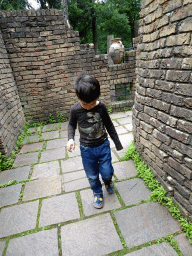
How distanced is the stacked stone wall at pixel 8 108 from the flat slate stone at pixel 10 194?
0.82 meters

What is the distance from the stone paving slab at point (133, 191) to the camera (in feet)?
6.30

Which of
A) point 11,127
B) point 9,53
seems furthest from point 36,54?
point 11,127

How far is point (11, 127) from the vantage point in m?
3.42

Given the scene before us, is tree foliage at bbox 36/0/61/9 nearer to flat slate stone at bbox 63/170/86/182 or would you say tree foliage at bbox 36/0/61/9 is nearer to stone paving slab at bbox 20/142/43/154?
stone paving slab at bbox 20/142/43/154

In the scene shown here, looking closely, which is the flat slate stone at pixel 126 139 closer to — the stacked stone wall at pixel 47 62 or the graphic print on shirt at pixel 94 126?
the graphic print on shirt at pixel 94 126

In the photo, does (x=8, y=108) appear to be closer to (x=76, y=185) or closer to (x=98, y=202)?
(x=76, y=185)

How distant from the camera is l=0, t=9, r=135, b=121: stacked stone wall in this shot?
12.0 feet

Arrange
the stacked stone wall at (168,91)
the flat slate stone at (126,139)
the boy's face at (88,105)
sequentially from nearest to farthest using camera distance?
the stacked stone wall at (168,91) → the boy's face at (88,105) → the flat slate stone at (126,139)

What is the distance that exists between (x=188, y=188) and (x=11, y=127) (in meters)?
3.41

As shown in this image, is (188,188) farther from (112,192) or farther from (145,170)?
(112,192)

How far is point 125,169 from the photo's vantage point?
245 cm

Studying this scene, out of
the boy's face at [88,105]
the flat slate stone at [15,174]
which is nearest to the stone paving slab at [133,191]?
the boy's face at [88,105]

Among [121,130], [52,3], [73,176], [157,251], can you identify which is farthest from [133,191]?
[52,3]

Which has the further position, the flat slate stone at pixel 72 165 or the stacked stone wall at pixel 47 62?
the stacked stone wall at pixel 47 62
